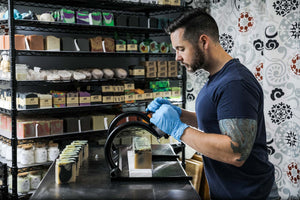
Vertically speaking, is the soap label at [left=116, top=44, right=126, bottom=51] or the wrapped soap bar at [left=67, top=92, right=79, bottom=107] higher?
the soap label at [left=116, top=44, right=126, bottom=51]

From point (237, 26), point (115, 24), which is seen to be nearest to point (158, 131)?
point (115, 24)

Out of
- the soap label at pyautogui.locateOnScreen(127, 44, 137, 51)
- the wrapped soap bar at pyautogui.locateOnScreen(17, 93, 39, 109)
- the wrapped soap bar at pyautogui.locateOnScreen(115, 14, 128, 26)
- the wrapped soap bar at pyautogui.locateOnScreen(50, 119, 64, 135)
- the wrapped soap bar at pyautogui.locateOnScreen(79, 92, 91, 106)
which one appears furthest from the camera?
the soap label at pyautogui.locateOnScreen(127, 44, 137, 51)

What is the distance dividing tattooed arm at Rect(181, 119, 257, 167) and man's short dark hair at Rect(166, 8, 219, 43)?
481 mm

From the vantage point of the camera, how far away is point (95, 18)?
3822 millimetres

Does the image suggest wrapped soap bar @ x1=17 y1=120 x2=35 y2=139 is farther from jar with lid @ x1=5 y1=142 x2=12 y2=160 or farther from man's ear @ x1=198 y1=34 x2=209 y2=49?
man's ear @ x1=198 y1=34 x2=209 y2=49

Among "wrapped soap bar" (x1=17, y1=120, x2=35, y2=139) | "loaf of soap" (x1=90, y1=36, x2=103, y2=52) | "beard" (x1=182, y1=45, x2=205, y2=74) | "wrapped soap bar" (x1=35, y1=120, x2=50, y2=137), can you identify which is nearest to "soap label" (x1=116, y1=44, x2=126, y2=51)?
"loaf of soap" (x1=90, y1=36, x2=103, y2=52)

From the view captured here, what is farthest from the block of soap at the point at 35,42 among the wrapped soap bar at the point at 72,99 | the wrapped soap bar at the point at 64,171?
the wrapped soap bar at the point at 64,171

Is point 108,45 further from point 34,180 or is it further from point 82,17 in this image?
point 34,180

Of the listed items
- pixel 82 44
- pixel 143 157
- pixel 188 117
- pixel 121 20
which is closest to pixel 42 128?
pixel 82 44

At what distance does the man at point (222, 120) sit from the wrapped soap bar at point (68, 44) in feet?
7.22

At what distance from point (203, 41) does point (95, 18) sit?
7.86 feet

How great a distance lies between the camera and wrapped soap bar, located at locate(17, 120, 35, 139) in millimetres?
3504

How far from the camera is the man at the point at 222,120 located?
149cm

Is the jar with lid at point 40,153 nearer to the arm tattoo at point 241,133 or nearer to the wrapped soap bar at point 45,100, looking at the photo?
the wrapped soap bar at point 45,100
